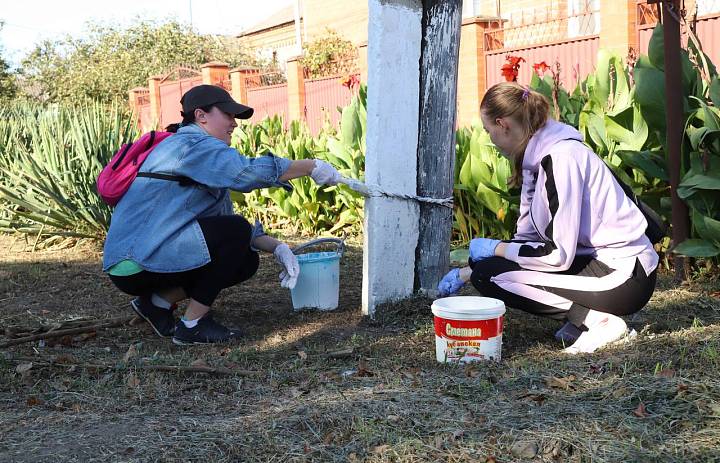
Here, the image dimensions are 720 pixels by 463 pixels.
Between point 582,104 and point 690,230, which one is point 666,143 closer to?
point 690,230

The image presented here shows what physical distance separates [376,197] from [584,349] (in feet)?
4.07

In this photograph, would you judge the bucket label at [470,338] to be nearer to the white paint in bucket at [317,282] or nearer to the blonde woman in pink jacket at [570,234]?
the blonde woman in pink jacket at [570,234]

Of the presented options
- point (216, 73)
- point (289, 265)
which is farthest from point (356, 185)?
point (216, 73)

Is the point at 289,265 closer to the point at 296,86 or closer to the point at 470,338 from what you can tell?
the point at 470,338

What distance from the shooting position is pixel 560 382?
297cm

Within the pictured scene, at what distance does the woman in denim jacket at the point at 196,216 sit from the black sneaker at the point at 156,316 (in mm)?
129

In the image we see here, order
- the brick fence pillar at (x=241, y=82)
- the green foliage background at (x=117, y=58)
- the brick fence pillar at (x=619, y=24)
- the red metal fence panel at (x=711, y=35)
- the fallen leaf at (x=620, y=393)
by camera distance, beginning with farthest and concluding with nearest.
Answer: the green foliage background at (x=117, y=58)
the brick fence pillar at (x=241, y=82)
the brick fence pillar at (x=619, y=24)
the red metal fence panel at (x=711, y=35)
the fallen leaf at (x=620, y=393)

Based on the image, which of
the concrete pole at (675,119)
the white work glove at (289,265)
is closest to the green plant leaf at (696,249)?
the concrete pole at (675,119)

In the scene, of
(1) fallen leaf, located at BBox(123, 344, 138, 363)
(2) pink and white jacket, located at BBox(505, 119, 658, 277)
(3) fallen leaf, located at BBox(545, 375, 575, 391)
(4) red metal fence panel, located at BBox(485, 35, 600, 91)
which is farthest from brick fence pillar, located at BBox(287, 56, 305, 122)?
(3) fallen leaf, located at BBox(545, 375, 575, 391)

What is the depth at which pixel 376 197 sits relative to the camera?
163 inches

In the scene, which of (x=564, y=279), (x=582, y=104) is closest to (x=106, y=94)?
(x=582, y=104)

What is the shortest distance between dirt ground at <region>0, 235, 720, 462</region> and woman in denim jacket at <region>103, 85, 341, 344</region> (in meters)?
0.31

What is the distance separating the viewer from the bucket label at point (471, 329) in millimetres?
3357

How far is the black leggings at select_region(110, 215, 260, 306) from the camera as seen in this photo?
4.10m
